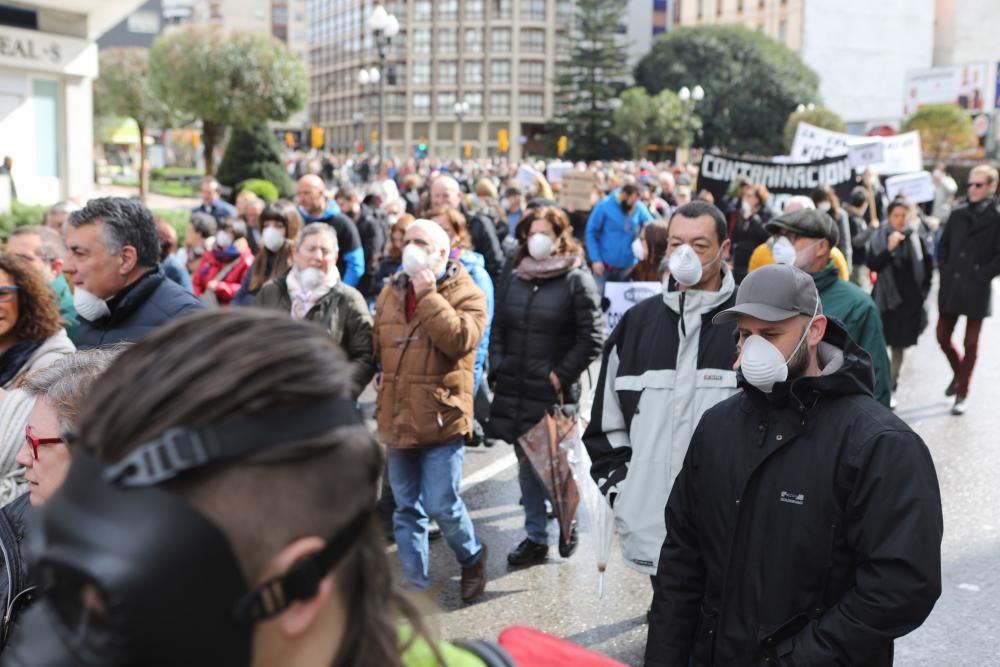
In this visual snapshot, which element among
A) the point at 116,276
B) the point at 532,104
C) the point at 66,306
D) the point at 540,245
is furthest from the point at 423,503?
the point at 532,104

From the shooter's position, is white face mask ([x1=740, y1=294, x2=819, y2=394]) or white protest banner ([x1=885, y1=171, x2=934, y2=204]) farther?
white protest banner ([x1=885, y1=171, x2=934, y2=204])

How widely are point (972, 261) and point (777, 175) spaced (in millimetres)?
3365

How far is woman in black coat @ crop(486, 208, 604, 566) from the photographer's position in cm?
604

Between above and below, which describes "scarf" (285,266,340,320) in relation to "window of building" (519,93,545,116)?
below

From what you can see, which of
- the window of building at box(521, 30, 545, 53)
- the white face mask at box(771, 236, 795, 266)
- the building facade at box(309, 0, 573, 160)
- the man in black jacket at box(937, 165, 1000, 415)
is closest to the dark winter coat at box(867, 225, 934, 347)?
the man in black jacket at box(937, 165, 1000, 415)

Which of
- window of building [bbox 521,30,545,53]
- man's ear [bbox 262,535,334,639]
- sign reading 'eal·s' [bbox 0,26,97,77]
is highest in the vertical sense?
window of building [bbox 521,30,545,53]

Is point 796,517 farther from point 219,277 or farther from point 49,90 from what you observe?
point 49,90

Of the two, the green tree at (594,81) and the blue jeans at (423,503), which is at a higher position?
the green tree at (594,81)

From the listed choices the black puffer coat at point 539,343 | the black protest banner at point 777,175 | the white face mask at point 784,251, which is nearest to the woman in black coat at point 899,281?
the black protest banner at point 777,175

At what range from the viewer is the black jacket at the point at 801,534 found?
2725 millimetres

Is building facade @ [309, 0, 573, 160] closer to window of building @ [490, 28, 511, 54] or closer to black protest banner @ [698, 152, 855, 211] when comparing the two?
window of building @ [490, 28, 511, 54]

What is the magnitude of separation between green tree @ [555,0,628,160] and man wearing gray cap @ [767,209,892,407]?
81604 mm

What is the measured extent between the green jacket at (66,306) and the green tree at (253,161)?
23807mm

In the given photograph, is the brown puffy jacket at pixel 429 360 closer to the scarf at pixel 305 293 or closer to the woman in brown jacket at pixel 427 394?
the woman in brown jacket at pixel 427 394
